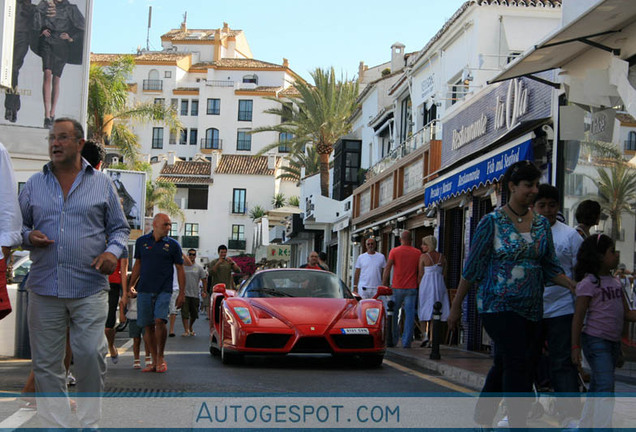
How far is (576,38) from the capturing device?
11133mm

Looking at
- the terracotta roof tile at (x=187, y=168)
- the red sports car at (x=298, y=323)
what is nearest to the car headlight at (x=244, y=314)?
the red sports car at (x=298, y=323)

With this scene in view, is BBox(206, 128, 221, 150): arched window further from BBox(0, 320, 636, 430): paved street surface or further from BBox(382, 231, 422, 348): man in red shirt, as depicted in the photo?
BBox(0, 320, 636, 430): paved street surface

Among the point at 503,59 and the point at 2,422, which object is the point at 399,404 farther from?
the point at 503,59

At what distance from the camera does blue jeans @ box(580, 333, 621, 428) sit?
6.18 meters

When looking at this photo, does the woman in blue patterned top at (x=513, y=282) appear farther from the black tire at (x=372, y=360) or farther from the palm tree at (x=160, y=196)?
the palm tree at (x=160, y=196)

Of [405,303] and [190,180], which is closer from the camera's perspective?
[405,303]

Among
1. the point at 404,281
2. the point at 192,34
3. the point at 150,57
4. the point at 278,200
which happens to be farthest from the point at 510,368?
the point at 192,34

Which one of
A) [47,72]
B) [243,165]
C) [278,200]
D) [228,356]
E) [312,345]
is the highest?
[243,165]

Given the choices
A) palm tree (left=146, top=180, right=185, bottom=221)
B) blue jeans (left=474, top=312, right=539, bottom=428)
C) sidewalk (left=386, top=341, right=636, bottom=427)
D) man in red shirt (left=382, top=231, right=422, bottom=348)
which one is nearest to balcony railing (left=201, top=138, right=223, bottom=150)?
palm tree (left=146, top=180, right=185, bottom=221)

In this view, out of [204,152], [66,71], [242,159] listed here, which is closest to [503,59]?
[66,71]

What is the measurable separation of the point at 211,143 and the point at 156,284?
89245mm

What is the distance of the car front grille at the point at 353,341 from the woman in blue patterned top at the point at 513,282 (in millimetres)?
5244

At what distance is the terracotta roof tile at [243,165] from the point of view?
88625mm

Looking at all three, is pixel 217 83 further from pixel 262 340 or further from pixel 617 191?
pixel 617 191
